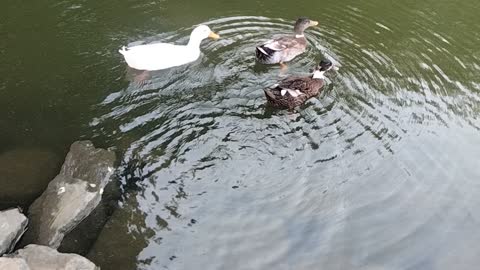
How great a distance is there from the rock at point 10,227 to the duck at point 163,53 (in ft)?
9.24

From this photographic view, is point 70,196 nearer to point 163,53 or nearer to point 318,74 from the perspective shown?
point 163,53

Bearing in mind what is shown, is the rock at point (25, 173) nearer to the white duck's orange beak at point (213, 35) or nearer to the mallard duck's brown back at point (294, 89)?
the mallard duck's brown back at point (294, 89)

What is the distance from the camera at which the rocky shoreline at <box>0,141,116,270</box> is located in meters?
4.98

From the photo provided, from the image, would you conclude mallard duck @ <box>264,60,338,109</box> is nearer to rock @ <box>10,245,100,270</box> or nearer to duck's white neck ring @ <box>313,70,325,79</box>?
duck's white neck ring @ <box>313,70,325,79</box>

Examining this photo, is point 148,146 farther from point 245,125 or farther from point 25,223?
point 25,223

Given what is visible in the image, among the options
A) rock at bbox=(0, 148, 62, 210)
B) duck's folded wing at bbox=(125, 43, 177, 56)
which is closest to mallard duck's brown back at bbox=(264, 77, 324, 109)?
duck's folded wing at bbox=(125, 43, 177, 56)

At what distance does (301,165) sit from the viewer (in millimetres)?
6387

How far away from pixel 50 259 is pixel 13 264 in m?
0.37

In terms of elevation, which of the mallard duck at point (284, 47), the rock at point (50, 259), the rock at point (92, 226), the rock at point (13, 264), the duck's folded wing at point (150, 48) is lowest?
the rock at point (92, 226)

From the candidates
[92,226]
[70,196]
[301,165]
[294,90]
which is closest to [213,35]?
[294,90]

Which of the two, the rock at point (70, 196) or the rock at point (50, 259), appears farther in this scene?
the rock at point (70, 196)

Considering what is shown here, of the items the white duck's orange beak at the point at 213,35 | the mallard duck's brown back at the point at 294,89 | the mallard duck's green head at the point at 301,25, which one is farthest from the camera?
the mallard duck's green head at the point at 301,25

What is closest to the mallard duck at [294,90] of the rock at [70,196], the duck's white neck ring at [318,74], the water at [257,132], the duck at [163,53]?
the duck's white neck ring at [318,74]

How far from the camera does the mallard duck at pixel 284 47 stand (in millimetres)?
8008
